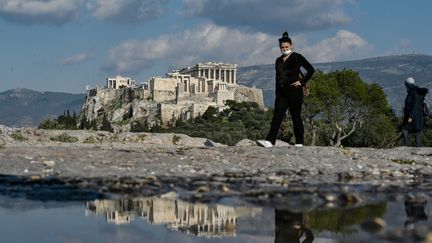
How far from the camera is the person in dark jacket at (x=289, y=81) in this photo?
40.1 feet

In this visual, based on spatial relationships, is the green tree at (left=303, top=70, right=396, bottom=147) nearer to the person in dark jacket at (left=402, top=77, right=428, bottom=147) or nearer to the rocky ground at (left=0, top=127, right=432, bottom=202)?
the person in dark jacket at (left=402, top=77, right=428, bottom=147)

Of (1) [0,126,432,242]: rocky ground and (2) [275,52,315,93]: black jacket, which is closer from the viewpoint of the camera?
(1) [0,126,432,242]: rocky ground

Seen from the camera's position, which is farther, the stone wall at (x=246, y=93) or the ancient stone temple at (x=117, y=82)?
the ancient stone temple at (x=117, y=82)

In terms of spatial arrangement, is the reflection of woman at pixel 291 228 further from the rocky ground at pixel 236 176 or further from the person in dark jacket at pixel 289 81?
the person in dark jacket at pixel 289 81

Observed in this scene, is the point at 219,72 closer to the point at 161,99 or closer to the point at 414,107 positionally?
the point at 161,99

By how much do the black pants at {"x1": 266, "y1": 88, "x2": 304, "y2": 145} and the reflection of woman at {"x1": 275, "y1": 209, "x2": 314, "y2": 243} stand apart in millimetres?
7956

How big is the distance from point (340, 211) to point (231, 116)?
114471 mm

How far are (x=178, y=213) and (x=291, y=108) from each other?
8233mm

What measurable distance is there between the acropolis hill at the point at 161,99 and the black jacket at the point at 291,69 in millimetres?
118184

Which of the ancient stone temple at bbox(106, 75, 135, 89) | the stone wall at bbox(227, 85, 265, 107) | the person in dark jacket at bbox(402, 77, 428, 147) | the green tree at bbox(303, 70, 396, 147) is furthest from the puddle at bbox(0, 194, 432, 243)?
the ancient stone temple at bbox(106, 75, 135, 89)

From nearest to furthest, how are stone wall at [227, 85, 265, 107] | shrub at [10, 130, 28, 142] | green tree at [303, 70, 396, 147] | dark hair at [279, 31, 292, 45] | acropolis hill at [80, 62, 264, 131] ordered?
dark hair at [279, 31, 292, 45]
shrub at [10, 130, 28, 142]
green tree at [303, 70, 396, 147]
acropolis hill at [80, 62, 264, 131]
stone wall at [227, 85, 265, 107]

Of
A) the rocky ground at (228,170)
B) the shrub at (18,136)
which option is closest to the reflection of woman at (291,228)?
the rocky ground at (228,170)

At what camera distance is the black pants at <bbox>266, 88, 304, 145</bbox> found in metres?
12.6

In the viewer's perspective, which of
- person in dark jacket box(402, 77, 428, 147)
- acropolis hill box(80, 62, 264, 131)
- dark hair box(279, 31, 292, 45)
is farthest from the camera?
acropolis hill box(80, 62, 264, 131)
